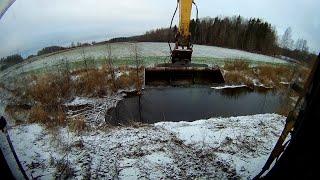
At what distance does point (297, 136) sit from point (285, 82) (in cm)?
1298

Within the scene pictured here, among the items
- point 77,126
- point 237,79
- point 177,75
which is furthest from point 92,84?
point 237,79

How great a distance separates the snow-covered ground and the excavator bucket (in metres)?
4.87

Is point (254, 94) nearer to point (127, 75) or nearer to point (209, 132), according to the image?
point (127, 75)

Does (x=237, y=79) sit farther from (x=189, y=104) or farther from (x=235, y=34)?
(x=235, y=34)

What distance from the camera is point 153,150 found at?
18.4ft

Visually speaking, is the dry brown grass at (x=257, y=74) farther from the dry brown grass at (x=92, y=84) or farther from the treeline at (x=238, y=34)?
the treeline at (x=238, y=34)

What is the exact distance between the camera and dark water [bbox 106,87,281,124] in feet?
30.0

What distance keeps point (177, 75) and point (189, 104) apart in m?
2.29

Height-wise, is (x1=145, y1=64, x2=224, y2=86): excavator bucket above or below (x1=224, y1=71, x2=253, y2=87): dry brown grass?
above

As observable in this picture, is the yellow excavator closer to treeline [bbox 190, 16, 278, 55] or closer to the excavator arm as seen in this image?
the excavator arm

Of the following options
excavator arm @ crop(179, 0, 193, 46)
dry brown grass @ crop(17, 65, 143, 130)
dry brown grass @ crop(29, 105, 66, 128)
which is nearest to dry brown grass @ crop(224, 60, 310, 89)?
excavator arm @ crop(179, 0, 193, 46)

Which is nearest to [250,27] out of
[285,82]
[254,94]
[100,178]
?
[285,82]

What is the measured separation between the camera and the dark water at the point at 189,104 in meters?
9.16

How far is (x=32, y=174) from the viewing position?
452 centimetres
